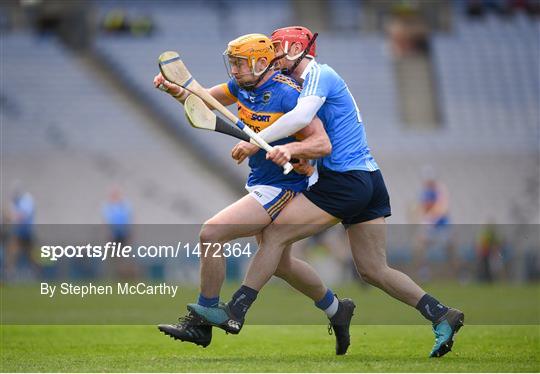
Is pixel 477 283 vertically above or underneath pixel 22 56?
underneath

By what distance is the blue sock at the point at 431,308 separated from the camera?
25.9ft

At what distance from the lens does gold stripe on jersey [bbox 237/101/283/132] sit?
7828mm

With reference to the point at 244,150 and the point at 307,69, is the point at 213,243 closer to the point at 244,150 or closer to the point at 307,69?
the point at 244,150

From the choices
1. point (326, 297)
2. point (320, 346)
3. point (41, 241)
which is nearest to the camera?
point (326, 297)

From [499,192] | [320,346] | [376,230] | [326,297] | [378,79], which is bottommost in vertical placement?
[499,192]

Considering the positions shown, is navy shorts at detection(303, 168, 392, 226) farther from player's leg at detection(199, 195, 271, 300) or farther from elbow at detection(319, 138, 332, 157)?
player's leg at detection(199, 195, 271, 300)

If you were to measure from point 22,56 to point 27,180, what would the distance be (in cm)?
331

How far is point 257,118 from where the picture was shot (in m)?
7.87

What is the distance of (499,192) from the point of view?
989 inches

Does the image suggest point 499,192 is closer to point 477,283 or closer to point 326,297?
point 477,283

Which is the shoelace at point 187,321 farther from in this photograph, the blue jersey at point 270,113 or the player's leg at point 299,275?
the blue jersey at point 270,113

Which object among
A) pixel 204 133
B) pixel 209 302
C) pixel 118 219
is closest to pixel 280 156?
pixel 209 302

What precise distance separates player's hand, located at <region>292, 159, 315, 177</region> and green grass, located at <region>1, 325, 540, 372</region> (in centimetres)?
124

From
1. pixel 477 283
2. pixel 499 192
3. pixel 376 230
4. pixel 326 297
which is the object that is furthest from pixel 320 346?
pixel 499 192
